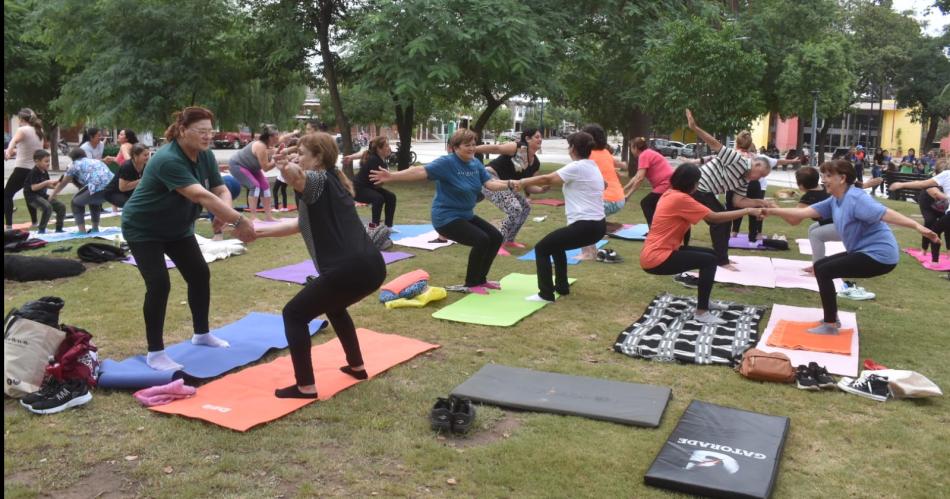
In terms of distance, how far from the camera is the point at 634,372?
5.45 metres

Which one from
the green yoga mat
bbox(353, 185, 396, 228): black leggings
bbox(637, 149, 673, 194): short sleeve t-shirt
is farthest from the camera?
bbox(353, 185, 396, 228): black leggings

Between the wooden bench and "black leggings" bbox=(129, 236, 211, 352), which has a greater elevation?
the wooden bench

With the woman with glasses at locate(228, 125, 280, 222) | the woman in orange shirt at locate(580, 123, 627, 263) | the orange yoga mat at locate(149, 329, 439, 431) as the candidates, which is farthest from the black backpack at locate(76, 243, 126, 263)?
the woman in orange shirt at locate(580, 123, 627, 263)

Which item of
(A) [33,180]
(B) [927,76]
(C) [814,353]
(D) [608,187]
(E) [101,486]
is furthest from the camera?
(B) [927,76]

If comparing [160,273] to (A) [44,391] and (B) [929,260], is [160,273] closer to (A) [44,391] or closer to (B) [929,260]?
(A) [44,391]

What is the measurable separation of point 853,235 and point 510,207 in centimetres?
474

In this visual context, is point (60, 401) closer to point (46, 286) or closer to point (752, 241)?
point (46, 286)

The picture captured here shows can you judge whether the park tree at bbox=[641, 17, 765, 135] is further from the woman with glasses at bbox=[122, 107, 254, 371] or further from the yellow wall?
the yellow wall

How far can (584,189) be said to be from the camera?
24.7 feet

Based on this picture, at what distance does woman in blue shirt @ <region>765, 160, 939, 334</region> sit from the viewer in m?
6.13

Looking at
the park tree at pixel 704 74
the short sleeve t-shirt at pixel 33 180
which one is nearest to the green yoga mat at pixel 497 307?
the short sleeve t-shirt at pixel 33 180

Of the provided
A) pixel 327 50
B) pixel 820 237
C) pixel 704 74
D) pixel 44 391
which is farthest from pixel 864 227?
pixel 327 50

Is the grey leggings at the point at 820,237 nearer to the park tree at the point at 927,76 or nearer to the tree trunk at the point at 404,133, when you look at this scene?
the tree trunk at the point at 404,133

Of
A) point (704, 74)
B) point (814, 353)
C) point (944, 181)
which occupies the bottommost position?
point (814, 353)
